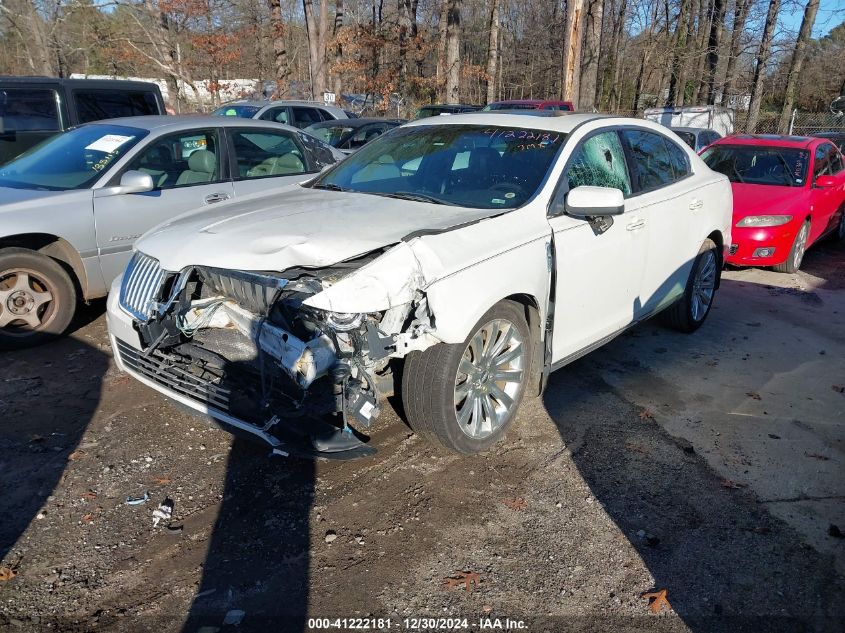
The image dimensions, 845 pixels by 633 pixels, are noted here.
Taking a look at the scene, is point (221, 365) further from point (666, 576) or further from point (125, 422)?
point (666, 576)

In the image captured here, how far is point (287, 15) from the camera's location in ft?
121

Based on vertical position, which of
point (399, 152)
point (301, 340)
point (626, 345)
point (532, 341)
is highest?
point (399, 152)


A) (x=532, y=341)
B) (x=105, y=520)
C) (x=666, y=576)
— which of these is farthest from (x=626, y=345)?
(x=105, y=520)

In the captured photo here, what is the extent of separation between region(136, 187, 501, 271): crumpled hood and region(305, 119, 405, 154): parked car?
8.12 m

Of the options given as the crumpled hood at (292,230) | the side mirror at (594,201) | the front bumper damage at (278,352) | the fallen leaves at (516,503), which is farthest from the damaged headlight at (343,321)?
the side mirror at (594,201)

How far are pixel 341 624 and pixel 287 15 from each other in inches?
1556

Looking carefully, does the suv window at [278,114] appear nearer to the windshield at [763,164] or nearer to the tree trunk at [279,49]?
the windshield at [763,164]

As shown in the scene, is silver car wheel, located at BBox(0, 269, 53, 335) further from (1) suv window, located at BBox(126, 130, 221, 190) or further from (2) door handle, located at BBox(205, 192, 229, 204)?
(2) door handle, located at BBox(205, 192, 229, 204)

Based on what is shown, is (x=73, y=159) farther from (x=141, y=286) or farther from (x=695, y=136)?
(x=695, y=136)

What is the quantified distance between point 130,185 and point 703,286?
16.3 feet

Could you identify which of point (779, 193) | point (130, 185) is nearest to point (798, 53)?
point (779, 193)

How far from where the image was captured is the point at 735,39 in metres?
27.5

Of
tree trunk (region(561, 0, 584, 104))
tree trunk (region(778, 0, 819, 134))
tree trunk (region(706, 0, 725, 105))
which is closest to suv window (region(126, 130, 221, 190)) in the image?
tree trunk (region(561, 0, 584, 104))

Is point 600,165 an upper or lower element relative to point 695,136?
upper
